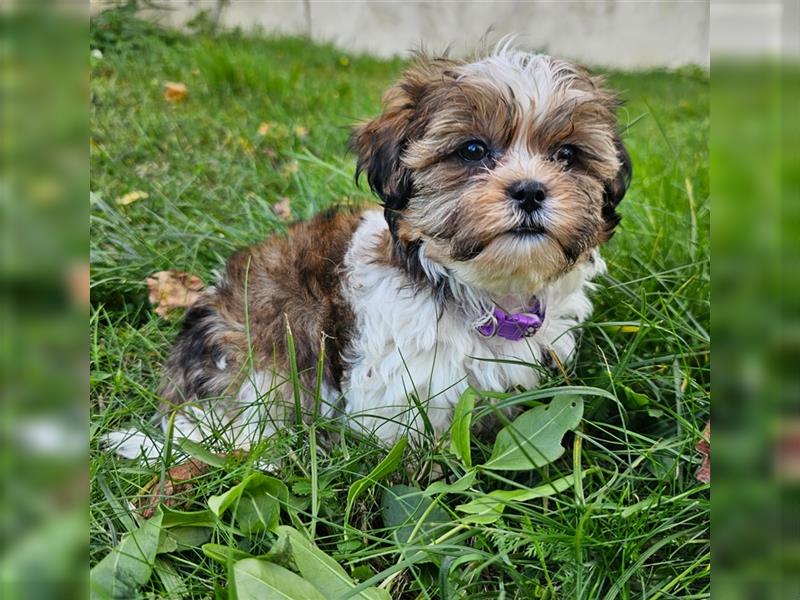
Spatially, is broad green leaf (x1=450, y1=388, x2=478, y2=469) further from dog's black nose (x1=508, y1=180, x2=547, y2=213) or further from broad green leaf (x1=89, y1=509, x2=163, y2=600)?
broad green leaf (x1=89, y1=509, x2=163, y2=600)

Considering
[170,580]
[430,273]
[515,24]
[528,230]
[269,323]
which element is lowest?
[170,580]

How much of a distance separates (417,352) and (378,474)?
0.52 m

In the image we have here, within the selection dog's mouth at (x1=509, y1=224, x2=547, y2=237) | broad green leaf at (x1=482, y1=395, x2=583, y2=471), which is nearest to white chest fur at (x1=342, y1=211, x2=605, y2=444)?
broad green leaf at (x1=482, y1=395, x2=583, y2=471)

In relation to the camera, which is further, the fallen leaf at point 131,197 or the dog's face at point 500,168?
the fallen leaf at point 131,197

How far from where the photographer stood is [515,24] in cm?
848

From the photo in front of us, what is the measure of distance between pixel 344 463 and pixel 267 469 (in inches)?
10.2

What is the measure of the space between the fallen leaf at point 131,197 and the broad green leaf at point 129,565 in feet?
7.84

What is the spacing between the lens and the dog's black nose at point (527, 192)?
209cm

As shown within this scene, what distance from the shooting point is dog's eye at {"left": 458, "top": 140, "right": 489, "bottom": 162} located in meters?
2.27

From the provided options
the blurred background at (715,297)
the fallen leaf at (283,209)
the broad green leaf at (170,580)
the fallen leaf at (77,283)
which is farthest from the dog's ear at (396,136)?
the fallen leaf at (77,283)

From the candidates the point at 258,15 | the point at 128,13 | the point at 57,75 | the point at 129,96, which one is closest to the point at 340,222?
the point at 57,75

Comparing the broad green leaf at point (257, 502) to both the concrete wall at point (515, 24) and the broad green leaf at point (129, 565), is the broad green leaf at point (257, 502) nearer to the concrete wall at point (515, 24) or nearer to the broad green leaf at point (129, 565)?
the broad green leaf at point (129, 565)

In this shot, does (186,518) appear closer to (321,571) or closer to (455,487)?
(321,571)

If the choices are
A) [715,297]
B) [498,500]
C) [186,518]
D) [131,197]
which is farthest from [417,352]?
[131,197]
